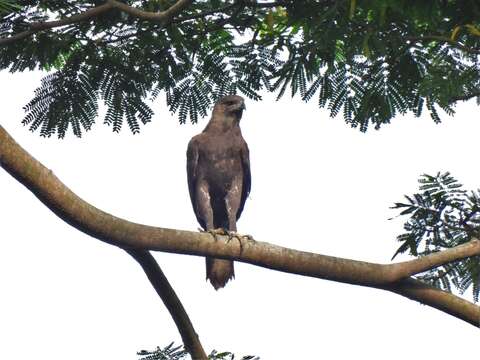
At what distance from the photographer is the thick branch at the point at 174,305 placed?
14.9 feet

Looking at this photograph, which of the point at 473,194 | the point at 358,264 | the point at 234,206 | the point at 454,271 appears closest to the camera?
the point at 358,264

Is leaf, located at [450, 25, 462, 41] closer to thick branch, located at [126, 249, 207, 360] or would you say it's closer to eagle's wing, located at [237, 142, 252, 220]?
thick branch, located at [126, 249, 207, 360]

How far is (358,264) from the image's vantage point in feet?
15.4

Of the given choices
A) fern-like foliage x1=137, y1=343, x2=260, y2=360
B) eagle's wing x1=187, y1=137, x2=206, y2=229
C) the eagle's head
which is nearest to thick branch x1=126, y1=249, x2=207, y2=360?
fern-like foliage x1=137, y1=343, x2=260, y2=360

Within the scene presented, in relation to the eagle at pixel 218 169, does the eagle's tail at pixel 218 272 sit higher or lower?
lower

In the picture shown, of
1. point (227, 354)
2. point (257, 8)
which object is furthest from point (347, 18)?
point (227, 354)

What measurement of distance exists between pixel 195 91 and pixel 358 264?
6.81 ft

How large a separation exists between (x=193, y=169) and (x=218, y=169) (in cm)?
23

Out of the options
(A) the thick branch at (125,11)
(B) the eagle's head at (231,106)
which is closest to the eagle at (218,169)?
(B) the eagle's head at (231,106)

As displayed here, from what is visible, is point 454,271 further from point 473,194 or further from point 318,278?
point 318,278

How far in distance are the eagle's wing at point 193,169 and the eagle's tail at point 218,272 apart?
0.79 meters

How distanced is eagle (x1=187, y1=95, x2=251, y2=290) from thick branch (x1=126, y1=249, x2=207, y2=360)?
3.31 metres

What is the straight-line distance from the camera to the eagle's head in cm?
721

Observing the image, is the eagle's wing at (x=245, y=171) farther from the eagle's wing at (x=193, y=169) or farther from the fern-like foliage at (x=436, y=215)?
the fern-like foliage at (x=436, y=215)
